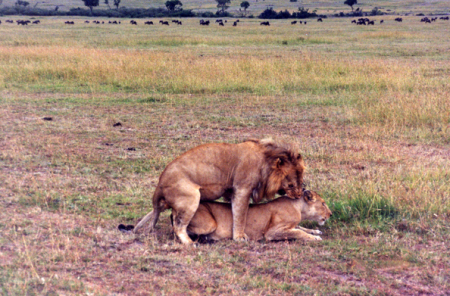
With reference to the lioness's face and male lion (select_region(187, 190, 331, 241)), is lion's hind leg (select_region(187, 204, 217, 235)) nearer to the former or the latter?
male lion (select_region(187, 190, 331, 241))

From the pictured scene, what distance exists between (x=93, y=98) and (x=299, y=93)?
17.4 feet

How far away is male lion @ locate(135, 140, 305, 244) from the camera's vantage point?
509cm

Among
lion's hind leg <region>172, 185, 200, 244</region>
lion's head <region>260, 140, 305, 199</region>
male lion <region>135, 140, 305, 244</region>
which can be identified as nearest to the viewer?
lion's hind leg <region>172, 185, 200, 244</region>

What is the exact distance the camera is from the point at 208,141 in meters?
Result: 9.33

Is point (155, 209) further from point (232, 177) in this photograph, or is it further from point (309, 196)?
point (309, 196)

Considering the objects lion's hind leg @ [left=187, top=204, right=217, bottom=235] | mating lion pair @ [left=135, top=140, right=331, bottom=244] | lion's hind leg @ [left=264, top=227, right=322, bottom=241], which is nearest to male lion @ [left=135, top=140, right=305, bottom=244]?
mating lion pair @ [left=135, top=140, right=331, bottom=244]

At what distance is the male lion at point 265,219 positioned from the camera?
17.1 feet

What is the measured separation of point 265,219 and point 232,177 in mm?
569

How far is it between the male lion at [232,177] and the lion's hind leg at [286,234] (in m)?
0.30

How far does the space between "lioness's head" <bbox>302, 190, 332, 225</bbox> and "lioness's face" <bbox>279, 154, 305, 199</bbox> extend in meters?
0.12

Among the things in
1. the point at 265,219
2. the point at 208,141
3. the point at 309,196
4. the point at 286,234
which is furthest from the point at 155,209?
the point at 208,141

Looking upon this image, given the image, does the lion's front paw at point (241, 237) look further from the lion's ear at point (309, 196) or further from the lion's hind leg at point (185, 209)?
the lion's ear at point (309, 196)

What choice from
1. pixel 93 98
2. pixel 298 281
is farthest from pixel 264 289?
pixel 93 98

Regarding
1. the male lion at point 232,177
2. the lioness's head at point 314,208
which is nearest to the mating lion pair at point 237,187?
the male lion at point 232,177
